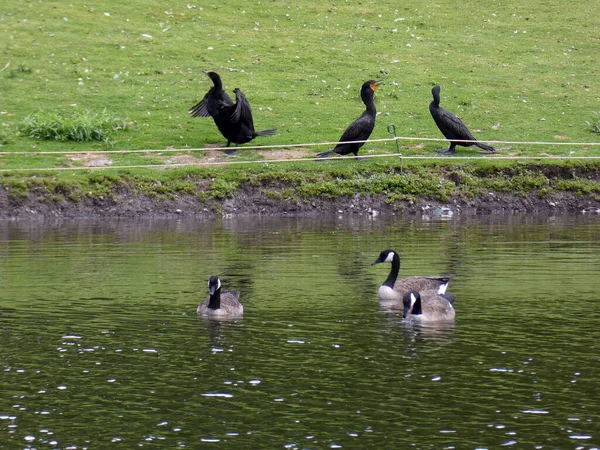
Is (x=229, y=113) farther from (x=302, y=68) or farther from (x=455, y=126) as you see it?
(x=302, y=68)

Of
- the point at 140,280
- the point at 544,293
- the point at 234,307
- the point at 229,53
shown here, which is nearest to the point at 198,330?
the point at 234,307

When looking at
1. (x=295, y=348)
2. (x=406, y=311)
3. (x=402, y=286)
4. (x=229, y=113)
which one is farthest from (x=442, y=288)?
(x=229, y=113)

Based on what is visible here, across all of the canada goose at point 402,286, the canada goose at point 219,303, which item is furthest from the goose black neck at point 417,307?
the canada goose at point 219,303

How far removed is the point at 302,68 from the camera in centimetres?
4375

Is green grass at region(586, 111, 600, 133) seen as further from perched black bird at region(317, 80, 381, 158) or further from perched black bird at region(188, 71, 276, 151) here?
perched black bird at region(188, 71, 276, 151)

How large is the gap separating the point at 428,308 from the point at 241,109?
16.7 meters

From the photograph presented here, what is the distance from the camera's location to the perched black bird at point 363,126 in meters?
33.3

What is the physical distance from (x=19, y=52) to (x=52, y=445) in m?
35.2

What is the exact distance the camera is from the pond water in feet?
37.1

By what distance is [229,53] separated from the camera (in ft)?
148

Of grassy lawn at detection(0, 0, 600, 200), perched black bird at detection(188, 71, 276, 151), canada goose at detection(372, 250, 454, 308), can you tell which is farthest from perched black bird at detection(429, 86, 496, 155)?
canada goose at detection(372, 250, 454, 308)

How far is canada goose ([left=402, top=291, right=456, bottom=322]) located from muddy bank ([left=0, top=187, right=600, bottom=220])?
15080mm

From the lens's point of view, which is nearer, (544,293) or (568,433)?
(568,433)

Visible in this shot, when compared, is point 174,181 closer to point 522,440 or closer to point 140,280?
point 140,280
